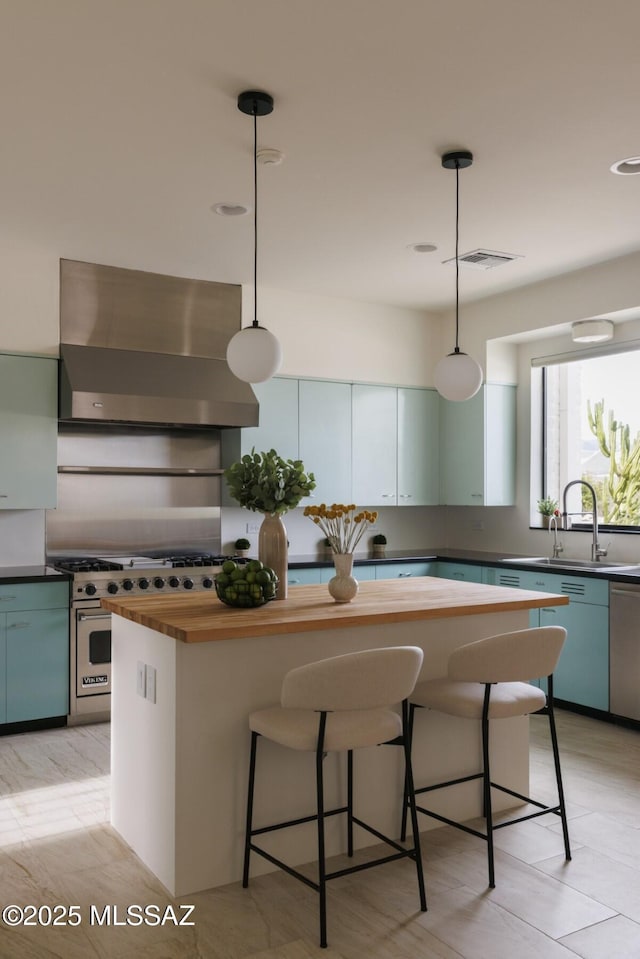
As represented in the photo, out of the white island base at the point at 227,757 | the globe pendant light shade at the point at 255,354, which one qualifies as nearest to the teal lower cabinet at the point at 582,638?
the white island base at the point at 227,757

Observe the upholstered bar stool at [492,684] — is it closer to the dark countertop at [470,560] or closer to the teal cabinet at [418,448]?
the dark countertop at [470,560]

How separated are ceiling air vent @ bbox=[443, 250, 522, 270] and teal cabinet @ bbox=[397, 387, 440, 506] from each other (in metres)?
1.44

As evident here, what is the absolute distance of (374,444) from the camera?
6.12m

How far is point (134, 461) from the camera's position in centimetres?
550

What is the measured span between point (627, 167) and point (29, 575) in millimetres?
3694

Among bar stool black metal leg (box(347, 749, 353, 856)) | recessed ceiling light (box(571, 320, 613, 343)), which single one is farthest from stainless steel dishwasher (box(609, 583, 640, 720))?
bar stool black metal leg (box(347, 749, 353, 856))

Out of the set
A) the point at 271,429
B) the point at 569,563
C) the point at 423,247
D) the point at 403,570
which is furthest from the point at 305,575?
the point at 423,247

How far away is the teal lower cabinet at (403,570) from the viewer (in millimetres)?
5816

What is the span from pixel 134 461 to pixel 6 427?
959mm

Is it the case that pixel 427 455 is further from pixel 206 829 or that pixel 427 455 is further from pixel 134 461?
pixel 206 829

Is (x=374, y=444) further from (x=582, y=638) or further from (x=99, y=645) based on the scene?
(x=99, y=645)

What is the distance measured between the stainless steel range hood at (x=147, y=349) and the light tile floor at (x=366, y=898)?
2276 millimetres

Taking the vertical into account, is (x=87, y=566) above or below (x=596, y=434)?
below

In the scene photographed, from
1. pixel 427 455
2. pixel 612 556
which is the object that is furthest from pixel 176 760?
pixel 427 455
